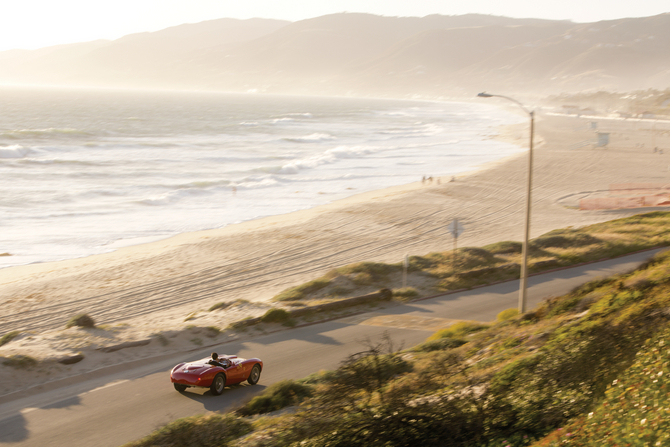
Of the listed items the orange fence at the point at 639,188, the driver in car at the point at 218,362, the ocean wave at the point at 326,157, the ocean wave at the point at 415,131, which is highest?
the ocean wave at the point at 415,131

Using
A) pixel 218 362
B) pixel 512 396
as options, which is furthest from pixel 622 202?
pixel 512 396

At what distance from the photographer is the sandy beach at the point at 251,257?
19.8 meters

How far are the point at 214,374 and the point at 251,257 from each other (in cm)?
1530

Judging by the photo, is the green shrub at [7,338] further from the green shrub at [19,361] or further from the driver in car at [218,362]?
the driver in car at [218,362]

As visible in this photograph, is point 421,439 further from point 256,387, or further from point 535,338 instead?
point 256,387

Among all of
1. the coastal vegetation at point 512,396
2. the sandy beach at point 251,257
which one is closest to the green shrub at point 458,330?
the coastal vegetation at point 512,396

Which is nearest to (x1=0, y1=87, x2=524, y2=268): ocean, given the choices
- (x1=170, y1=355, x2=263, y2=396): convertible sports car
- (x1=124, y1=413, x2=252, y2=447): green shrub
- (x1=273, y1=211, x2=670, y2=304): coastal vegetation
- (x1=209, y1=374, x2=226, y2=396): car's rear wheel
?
(x1=273, y1=211, x2=670, y2=304): coastal vegetation

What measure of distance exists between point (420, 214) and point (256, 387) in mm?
24720

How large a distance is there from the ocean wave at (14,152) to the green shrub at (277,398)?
212 feet

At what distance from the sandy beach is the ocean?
349 centimetres

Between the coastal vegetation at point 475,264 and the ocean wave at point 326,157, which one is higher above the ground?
the ocean wave at point 326,157

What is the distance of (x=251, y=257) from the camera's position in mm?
28703

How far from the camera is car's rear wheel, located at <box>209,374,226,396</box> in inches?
537

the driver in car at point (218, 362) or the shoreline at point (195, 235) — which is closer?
the driver in car at point (218, 362)
